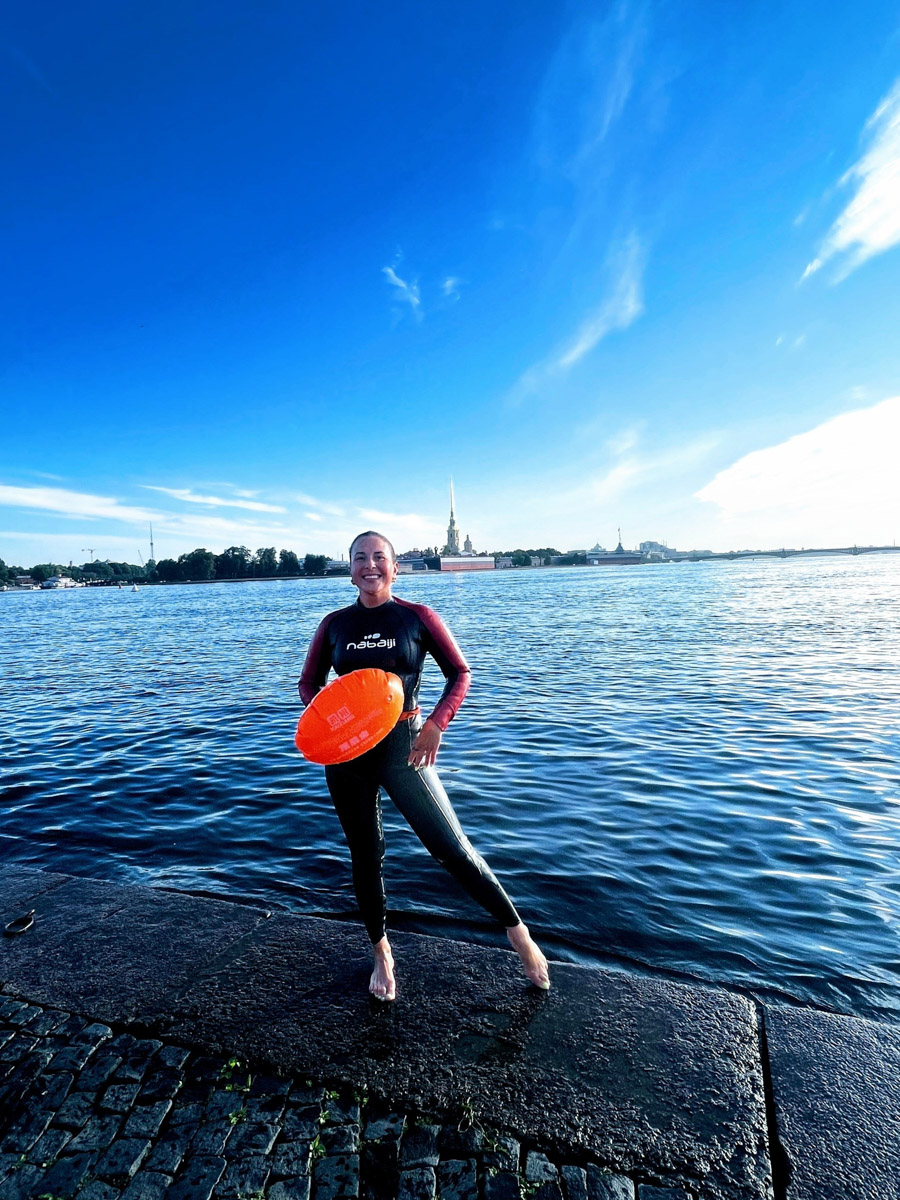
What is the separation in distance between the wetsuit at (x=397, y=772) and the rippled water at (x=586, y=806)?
5.75ft

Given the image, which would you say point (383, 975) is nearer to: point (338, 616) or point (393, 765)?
point (393, 765)

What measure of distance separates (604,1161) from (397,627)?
248cm

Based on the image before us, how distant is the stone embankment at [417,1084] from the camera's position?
8.08 ft

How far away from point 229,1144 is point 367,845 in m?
1.42

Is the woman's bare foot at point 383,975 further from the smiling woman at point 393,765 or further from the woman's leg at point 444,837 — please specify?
the woman's leg at point 444,837

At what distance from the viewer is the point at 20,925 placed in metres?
4.45

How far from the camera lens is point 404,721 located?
146 inches

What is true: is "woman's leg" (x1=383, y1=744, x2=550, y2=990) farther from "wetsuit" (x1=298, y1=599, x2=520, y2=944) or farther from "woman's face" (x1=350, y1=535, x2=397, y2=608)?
"woman's face" (x1=350, y1=535, x2=397, y2=608)

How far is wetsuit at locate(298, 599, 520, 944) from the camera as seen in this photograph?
3.62 m

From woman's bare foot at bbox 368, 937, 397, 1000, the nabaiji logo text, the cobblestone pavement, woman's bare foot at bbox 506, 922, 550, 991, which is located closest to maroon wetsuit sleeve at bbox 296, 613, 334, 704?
the nabaiji logo text

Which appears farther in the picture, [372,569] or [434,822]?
[372,569]

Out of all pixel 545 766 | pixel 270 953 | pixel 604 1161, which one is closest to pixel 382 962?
pixel 270 953

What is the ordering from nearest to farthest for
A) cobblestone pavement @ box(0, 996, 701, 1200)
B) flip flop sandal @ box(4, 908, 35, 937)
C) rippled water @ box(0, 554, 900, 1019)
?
cobblestone pavement @ box(0, 996, 701, 1200) → flip flop sandal @ box(4, 908, 35, 937) → rippled water @ box(0, 554, 900, 1019)

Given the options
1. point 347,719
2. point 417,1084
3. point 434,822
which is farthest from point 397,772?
point 417,1084
